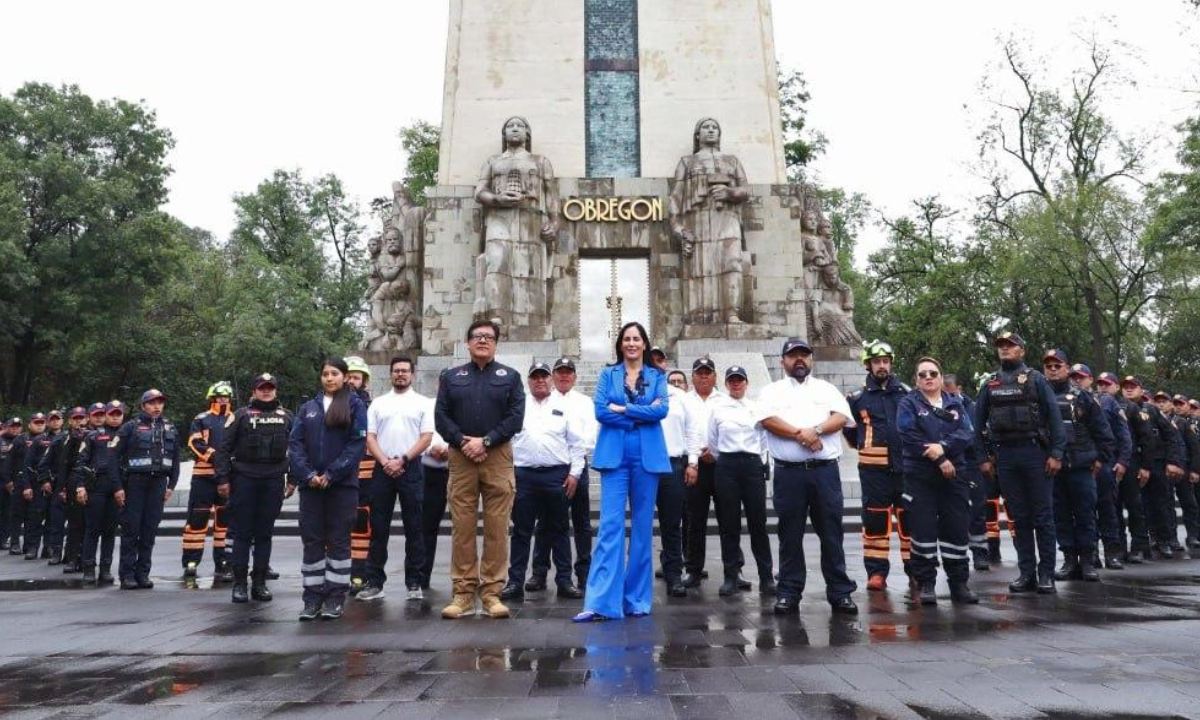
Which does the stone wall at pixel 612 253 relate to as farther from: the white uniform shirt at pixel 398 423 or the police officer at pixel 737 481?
the police officer at pixel 737 481

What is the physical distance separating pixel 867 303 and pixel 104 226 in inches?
1275

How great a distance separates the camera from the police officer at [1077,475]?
325 inches

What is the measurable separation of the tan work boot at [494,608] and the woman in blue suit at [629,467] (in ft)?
1.89

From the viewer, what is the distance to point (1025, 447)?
7559 millimetres

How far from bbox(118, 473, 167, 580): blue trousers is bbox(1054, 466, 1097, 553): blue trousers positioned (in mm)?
8615

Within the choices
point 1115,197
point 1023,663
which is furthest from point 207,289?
point 1023,663

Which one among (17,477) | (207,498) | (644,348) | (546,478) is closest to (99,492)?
(207,498)

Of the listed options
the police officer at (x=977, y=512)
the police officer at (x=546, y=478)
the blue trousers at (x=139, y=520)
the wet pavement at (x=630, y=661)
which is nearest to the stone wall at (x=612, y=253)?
the blue trousers at (x=139, y=520)

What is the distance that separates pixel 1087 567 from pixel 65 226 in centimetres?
3521

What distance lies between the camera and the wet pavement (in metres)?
3.88

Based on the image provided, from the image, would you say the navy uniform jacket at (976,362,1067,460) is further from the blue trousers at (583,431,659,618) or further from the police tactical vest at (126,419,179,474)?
the police tactical vest at (126,419,179,474)

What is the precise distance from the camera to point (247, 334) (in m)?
37.4

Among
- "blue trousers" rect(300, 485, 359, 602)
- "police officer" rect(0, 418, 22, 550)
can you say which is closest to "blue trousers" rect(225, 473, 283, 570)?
"blue trousers" rect(300, 485, 359, 602)

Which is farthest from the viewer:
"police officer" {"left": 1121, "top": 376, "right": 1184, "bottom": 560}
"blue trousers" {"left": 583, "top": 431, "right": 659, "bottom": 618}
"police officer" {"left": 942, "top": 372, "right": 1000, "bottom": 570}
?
"police officer" {"left": 1121, "top": 376, "right": 1184, "bottom": 560}
